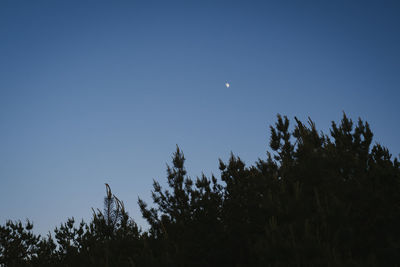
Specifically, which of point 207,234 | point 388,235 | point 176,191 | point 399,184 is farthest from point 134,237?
point 399,184

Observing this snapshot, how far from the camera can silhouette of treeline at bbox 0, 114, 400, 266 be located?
18.1ft

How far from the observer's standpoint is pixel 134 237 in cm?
1023

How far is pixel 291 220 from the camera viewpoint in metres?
6.48

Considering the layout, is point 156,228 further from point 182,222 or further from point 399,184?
point 399,184

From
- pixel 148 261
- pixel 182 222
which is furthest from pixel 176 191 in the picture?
pixel 148 261

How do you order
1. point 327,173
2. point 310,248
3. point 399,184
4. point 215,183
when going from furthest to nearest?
point 215,183, point 327,173, point 399,184, point 310,248

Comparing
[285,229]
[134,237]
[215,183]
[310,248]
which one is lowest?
[310,248]

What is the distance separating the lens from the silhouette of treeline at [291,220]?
5.51 metres

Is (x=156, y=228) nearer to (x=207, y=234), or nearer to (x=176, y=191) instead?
(x=176, y=191)

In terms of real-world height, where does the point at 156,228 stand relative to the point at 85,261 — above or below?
above

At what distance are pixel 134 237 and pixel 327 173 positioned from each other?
301 inches

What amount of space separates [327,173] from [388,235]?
2776 millimetres

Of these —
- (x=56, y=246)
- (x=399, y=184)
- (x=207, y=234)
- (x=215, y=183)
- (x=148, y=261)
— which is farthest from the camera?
(x=56, y=246)

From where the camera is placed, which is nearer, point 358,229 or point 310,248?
point 310,248
